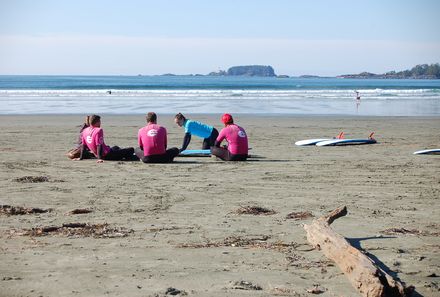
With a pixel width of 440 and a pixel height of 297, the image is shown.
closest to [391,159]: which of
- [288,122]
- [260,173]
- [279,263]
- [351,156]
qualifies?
[351,156]

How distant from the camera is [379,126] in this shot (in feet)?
83.9

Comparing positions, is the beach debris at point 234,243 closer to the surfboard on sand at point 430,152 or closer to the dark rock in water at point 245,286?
the dark rock in water at point 245,286

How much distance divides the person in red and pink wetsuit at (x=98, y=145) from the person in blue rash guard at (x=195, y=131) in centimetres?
120

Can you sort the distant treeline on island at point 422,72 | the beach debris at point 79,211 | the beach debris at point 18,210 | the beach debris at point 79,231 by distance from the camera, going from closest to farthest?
the beach debris at point 79,231 < the beach debris at point 18,210 < the beach debris at point 79,211 < the distant treeline on island at point 422,72

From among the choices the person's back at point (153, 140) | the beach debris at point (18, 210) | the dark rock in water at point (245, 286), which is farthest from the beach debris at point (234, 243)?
the person's back at point (153, 140)

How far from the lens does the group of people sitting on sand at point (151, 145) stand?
14109mm

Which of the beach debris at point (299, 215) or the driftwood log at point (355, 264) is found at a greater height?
the driftwood log at point (355, 264)

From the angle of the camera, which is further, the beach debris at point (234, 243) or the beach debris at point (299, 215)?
the beach debris at point (299, 215)

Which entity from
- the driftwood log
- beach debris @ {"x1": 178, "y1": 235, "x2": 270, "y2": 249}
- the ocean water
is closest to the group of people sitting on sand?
beach debris @ {"x1": 178, "y1": 235, "x2": 270, "y2": 249}

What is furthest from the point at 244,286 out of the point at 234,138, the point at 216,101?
the point at 216,101

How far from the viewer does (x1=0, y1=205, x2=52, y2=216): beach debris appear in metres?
8.78

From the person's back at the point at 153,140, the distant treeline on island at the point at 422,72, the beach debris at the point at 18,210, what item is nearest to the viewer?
the beach debris at the point at 18,210

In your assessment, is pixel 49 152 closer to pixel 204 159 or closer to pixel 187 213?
pixel 204 159

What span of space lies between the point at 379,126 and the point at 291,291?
2064 centimetres
